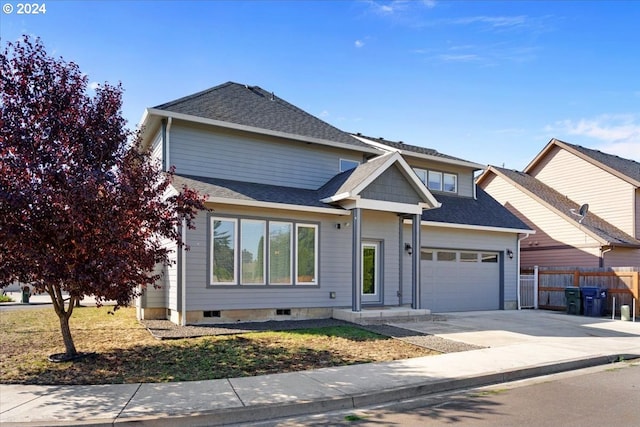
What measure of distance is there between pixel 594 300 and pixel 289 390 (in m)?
15.1

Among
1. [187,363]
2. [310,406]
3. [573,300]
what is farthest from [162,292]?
[573,300]

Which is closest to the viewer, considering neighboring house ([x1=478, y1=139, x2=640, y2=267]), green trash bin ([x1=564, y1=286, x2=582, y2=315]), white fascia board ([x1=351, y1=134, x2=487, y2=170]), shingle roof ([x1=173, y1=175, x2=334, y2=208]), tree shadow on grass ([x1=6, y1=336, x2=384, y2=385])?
tree shadow on grass ([x1=6, y1=336, x2=384, y2=385])

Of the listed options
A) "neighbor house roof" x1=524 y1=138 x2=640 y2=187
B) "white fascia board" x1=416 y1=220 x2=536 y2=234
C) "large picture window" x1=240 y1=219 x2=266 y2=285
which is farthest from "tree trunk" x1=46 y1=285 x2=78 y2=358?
"neighbor house roof" x1=524 y1=138 x2=640 y2=187

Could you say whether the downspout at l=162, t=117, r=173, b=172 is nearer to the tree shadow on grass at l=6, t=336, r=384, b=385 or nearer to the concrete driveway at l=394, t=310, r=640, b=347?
the tree shadow on grass at l=6, t=336, r=384, b=385

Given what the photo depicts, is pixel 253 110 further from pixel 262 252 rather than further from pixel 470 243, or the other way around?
pixel 470 243

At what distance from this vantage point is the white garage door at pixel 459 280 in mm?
16625

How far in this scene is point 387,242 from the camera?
15.4m

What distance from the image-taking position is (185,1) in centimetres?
1140

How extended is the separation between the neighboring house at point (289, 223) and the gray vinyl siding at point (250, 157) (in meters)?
0.03

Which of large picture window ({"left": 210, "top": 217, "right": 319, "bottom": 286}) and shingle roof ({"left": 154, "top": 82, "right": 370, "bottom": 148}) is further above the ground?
shingle roof ({"left": 154, "top": 82, "right": 370, "bottom": 148})

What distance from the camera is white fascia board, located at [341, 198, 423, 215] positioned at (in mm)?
13391

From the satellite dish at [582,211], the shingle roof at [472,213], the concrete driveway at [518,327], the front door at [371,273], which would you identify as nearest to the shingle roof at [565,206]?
the satellite dish at [582,211]

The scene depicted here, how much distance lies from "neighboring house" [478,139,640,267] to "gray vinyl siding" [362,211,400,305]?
10.8 metres

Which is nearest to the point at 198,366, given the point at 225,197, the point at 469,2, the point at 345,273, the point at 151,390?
the point at 151,390
